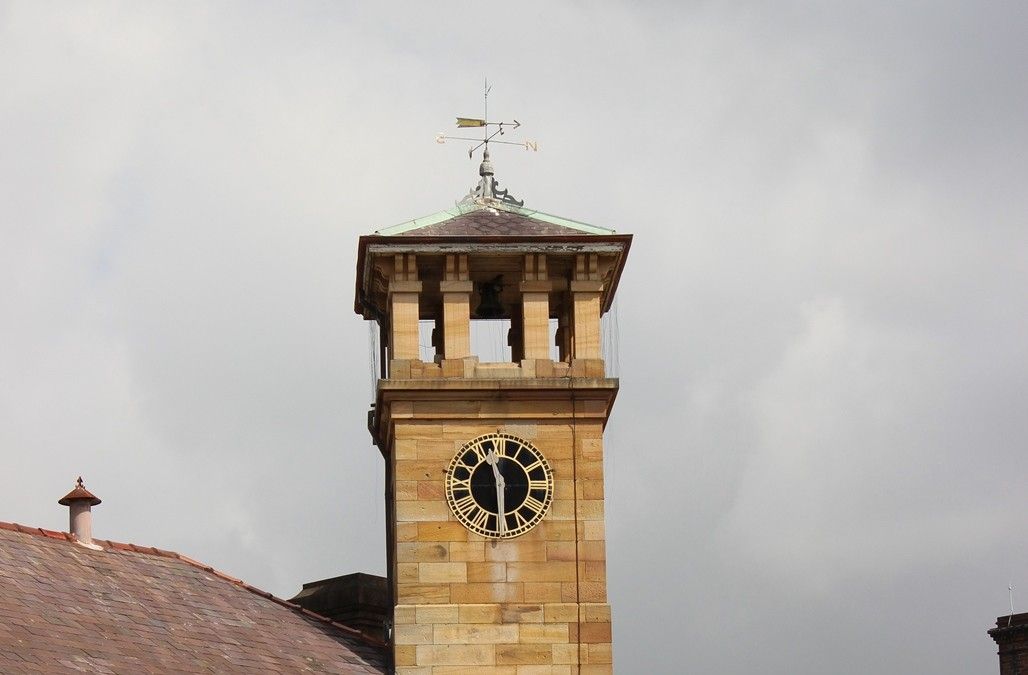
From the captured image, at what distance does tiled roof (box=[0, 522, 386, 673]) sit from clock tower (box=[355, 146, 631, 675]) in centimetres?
199

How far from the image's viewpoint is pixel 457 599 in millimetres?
49500

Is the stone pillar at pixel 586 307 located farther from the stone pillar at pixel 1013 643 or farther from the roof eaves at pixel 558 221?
the stone pillar at pixel 1013 643

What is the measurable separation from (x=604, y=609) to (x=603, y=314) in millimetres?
6575

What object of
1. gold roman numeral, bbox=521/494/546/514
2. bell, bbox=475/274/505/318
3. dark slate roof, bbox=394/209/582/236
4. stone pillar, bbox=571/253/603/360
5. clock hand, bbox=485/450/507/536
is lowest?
gold roman numeral, bbox=521/494/546/514

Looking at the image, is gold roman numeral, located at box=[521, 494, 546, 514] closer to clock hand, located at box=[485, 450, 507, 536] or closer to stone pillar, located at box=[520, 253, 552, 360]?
clock hand, located at box=[485, 450, 507, 536]

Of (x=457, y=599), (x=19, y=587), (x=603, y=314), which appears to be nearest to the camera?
(x=19, y=587)

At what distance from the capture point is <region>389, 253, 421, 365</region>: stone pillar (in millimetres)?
50906

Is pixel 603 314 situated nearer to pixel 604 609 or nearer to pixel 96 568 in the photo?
pixel 604 609

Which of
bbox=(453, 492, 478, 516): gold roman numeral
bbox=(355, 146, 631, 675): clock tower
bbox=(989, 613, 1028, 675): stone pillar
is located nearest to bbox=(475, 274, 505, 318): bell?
bbox=(355, 146, 631, 675): clock tower

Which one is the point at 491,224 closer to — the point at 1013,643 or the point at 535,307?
the point at 535,307

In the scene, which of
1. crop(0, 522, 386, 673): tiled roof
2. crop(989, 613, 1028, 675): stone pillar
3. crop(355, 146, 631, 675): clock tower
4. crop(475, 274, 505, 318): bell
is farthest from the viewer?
crop(989, 613, 1028, 675): stone pillar

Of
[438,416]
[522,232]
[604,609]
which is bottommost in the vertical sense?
[604,609]

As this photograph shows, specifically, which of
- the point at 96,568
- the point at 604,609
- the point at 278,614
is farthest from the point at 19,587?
the point at 604,609

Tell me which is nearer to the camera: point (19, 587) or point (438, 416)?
point (19, 587)
